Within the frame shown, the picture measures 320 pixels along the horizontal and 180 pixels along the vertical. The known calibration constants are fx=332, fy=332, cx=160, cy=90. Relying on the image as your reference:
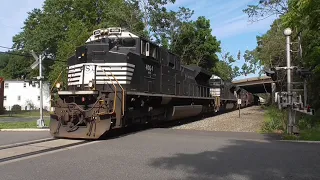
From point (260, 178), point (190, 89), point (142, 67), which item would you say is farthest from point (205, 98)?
point (260, 178)

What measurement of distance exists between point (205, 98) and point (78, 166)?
53.9ft

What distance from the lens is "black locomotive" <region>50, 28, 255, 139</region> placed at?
10703mm

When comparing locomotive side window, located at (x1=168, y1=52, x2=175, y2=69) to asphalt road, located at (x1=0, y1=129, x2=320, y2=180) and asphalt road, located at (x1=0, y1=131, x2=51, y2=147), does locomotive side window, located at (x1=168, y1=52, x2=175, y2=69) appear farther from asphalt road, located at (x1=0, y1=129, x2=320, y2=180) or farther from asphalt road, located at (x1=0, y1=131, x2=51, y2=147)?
asphalt road, located at (x1=0, y1=129, x2=320, y2=180)

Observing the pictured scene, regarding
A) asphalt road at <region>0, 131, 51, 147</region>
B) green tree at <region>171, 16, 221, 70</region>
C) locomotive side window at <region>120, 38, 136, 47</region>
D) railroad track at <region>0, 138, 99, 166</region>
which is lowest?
asphalt road at <region>0, 131, 51, 147</region>

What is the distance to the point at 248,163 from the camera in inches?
275

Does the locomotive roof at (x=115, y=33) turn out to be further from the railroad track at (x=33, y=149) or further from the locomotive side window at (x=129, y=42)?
the railroad track at (x=33, y=149)

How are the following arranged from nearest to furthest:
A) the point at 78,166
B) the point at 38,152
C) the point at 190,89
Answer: the point at 78,166 → the point at 38,152 → the point at 190,89

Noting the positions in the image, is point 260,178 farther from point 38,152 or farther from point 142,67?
point 142,67

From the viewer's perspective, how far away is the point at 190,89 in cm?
1948

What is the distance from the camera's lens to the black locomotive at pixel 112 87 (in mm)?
10703

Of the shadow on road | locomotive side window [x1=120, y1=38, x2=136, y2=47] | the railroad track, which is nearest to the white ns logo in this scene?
locomotive side window [x1=120, y1=38, x2=136, y2=47]

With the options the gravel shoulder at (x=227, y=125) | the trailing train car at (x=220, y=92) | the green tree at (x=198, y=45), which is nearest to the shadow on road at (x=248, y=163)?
the gravel shoulder at (x=227, y=125)

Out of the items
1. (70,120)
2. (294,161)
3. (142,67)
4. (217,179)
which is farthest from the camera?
(142,67)

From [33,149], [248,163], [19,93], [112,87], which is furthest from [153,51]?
[19,93]
